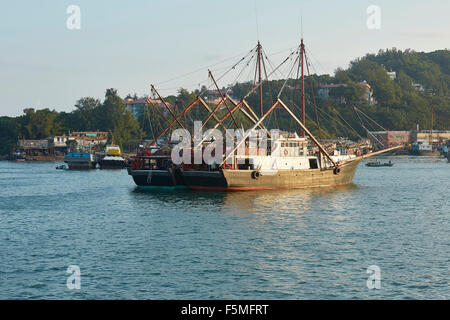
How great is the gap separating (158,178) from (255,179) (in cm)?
1436

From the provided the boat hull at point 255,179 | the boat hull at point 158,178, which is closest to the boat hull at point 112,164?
the boat hull at point 158,178

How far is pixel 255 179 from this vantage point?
6412 cm

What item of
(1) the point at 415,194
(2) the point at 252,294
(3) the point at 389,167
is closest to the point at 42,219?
(2) the point at 252,294

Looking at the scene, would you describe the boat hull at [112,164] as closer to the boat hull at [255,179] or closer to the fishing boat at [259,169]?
the fishing boat at [259,169]

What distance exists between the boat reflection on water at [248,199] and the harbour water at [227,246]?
22 cm

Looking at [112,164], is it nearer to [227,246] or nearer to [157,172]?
[157,172]

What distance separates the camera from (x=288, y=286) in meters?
25.5

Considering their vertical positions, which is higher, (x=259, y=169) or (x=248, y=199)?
(x=259, y=169)

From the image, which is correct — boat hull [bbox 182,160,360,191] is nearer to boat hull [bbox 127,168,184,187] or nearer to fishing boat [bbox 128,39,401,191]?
fishing boat [bbox 128,39,401,191]

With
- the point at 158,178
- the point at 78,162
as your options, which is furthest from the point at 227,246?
the point at 78,162

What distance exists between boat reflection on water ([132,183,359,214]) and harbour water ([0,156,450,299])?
220 mm

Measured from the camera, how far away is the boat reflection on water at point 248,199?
169 feet

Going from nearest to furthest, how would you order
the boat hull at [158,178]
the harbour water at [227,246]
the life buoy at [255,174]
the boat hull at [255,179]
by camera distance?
the harbour water at [227,246], the boat hull at [255,179], the life buoy at [255,174], the boat hull at [158,178]

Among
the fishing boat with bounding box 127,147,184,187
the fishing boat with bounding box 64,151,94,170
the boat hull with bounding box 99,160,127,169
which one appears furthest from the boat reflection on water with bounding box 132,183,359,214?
the fishing boat with bounding box 64,151,94,170
